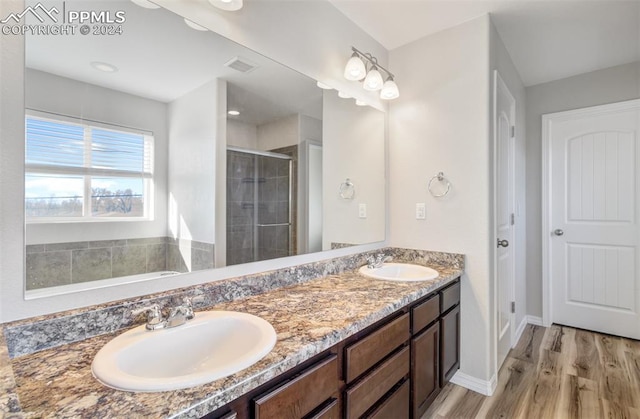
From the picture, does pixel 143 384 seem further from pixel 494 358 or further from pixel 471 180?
pixel 494 358

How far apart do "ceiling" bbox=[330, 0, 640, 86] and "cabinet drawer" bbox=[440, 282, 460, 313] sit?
69.2 inches

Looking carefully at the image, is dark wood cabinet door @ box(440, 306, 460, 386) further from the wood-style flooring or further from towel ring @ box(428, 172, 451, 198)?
towel ring @ box(428, 172, 451, 198)

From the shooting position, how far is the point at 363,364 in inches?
45.2

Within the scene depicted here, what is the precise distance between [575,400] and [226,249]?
2324mm

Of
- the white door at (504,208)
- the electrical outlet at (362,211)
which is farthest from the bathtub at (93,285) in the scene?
the white door at (504,208)

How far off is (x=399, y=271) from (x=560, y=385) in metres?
1.32

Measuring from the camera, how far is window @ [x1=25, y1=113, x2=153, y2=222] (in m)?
0.89

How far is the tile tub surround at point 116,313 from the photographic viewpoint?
83cm

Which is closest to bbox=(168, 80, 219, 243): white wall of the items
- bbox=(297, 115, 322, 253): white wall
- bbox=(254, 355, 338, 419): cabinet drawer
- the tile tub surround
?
the tile tub surround

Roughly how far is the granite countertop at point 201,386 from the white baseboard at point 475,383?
1087mm

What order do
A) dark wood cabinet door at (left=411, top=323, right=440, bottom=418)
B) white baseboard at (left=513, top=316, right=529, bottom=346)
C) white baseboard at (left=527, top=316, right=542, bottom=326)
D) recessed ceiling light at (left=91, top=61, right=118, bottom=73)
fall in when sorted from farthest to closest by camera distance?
white baseboard at (left=527, top=316, right=542, bottom=326) → white baseboard at (left=513, top=316, right=529, bottom=346) → dark wood cabinet door at (left=411, top=323, right=440, bottom=418) → recessed ceiling light at (left=91, top=61, right=118, bottom=73)

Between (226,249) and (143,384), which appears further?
(226,249)

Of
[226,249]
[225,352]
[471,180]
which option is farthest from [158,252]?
[471,180]

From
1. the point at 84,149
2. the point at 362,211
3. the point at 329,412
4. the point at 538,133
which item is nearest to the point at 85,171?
the point at 84,149
